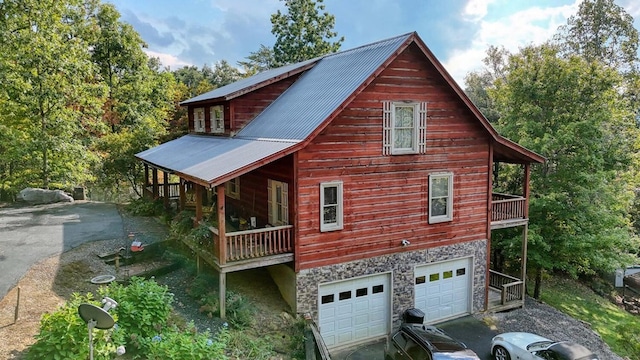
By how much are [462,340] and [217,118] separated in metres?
13.3

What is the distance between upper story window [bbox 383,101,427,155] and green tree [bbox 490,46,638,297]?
806cm

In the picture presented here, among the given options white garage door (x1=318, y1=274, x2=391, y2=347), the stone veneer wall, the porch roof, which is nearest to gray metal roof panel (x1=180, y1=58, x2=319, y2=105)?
the porch roof

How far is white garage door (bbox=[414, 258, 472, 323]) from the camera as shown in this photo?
50.5 ft

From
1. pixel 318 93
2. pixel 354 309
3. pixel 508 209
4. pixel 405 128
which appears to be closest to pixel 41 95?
pixel 318 93

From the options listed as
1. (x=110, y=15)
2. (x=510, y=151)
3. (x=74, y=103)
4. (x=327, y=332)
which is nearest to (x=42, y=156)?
(x=74, y=103)

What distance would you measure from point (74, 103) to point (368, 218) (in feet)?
81.8

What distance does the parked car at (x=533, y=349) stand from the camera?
1148 cm

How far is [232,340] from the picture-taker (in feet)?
35.8

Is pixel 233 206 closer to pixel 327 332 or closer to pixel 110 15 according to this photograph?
pixel 327 332

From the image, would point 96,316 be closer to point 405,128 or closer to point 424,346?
point 424,346

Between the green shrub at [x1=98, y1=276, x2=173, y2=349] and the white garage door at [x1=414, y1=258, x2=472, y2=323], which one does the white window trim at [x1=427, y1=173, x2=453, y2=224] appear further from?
the green shrub at [x1=98, y1=276, x2=173, y2=349]

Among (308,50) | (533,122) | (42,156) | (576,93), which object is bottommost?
(42,156)

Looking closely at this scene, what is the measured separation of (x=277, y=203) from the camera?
14.5 m

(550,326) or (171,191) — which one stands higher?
(171,191)
